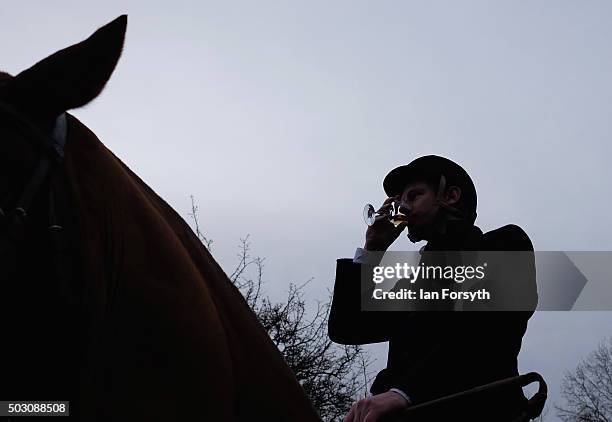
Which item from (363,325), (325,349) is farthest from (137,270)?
(325,349)

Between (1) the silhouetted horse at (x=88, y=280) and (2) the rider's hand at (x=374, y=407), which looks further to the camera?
(2) the rider's hand at (x=374, y=407)

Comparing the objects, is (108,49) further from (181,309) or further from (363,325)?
(363,325)

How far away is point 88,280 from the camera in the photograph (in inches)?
52.3

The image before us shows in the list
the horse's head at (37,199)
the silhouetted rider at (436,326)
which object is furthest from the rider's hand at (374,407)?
the horse's head at (37,199)

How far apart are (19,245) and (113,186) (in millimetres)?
267

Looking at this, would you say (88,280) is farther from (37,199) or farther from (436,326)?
(436,326)

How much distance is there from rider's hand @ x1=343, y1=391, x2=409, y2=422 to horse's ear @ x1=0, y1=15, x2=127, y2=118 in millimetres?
1259

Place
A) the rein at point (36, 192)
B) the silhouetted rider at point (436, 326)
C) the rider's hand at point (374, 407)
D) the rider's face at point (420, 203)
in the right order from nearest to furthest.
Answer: the rein at point (36, 192) < the rider's hand at point (374, 407) < the silhouetted rider at point (436, 326) < the rider's face at point (420, 203)

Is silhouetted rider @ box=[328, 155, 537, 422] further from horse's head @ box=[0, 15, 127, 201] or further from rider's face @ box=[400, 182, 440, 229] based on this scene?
horse's head @ box=[0, 15, 127, 201]

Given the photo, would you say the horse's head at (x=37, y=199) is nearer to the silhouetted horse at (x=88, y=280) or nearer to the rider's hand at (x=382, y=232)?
the silhouetted horse at (x=88, y=280)

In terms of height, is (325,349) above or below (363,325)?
above

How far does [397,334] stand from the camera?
8.59 ft

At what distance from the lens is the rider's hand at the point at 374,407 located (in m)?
2.08

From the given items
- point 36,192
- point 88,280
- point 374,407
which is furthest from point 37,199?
point 374,407
